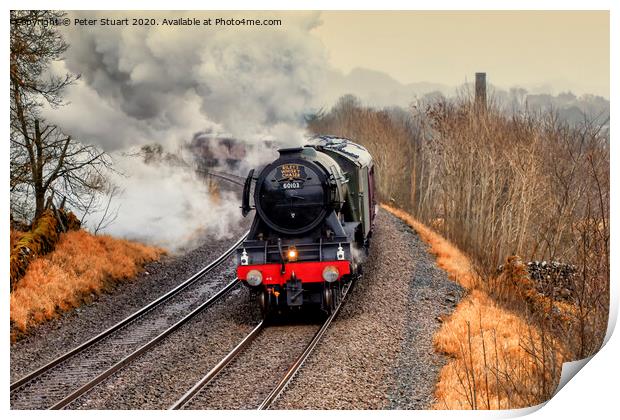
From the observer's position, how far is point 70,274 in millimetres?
14062

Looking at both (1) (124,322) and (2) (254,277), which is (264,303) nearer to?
(2) (254,277)

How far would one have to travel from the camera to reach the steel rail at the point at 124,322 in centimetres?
1042

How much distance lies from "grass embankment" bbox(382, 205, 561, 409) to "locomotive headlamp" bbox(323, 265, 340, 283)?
6.28 feet

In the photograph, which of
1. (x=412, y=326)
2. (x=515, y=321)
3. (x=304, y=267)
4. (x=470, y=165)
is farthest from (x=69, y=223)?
(x=470, y=165)

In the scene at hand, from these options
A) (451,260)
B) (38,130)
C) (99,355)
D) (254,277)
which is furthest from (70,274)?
(451,260)

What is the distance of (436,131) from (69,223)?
14878 millimetres

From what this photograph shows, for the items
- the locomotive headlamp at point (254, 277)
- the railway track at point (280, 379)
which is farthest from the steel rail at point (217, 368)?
the locomotive headlamp at point (254, 277)

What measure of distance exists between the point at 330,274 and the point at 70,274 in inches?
196

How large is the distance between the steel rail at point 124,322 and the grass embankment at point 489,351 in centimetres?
529

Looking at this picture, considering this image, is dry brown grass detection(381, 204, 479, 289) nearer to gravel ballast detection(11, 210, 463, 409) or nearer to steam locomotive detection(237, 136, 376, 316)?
gravel ballast detection(11, 210, 463, 409)

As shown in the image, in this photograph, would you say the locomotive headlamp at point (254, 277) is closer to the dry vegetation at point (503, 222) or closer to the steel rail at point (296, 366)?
the steel rail at point (296, 366)

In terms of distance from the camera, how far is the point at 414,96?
2675cm

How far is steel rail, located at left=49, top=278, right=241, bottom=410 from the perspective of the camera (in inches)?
378
